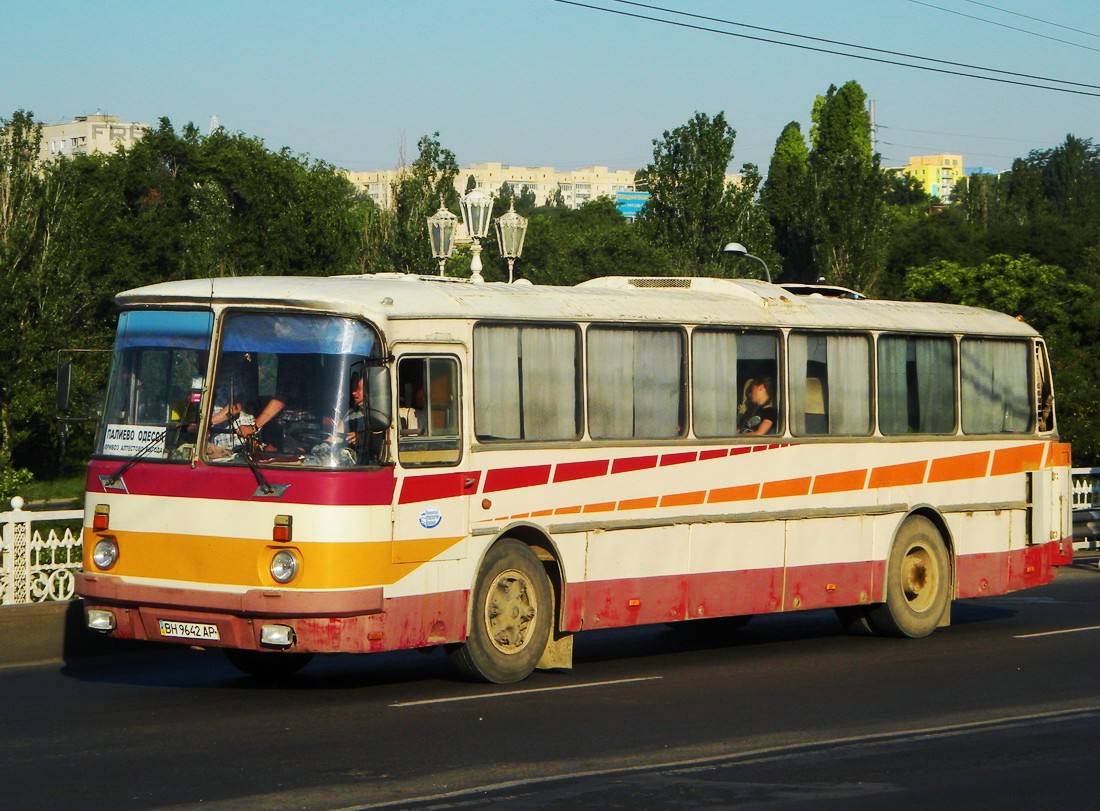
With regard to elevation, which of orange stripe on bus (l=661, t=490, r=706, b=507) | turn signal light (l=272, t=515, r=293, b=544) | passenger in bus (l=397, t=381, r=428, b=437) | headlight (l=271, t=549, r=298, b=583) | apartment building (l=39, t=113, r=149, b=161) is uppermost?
apartment building (l=39, t=113, r=149, b=161)

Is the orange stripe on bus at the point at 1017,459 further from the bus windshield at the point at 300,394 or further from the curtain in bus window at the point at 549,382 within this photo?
the bus windshield at the point at 300,394

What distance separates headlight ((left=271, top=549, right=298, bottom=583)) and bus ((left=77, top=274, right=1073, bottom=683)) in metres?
0.02

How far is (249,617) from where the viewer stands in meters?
10.9

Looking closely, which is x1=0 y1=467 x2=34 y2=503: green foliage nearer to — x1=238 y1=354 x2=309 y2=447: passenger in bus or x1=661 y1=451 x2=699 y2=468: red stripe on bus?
x1=238 y1=354 x2=309 y2=447: passenger in bus

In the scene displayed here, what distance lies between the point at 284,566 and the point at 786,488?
5.39 meters

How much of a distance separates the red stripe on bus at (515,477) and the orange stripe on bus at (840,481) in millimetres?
3440

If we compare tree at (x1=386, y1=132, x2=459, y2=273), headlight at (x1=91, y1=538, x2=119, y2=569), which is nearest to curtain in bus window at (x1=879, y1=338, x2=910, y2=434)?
headlight at (x1=91, y1=538, x2=119, y2=569)

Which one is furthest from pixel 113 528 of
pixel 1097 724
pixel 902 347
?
pixel 902 347

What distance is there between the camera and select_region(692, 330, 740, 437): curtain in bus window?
46.3 feet

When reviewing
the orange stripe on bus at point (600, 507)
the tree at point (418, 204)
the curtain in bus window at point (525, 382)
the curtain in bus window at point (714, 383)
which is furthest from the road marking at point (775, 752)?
the tree at point (418, 204)

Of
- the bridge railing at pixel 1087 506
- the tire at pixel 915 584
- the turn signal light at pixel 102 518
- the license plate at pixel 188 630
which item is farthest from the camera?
the bridge railing at pixel 1087 506

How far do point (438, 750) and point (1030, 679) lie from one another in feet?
17.0

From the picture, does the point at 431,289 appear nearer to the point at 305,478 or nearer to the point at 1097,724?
the point at 305,478

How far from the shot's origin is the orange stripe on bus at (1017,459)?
16984 mm
